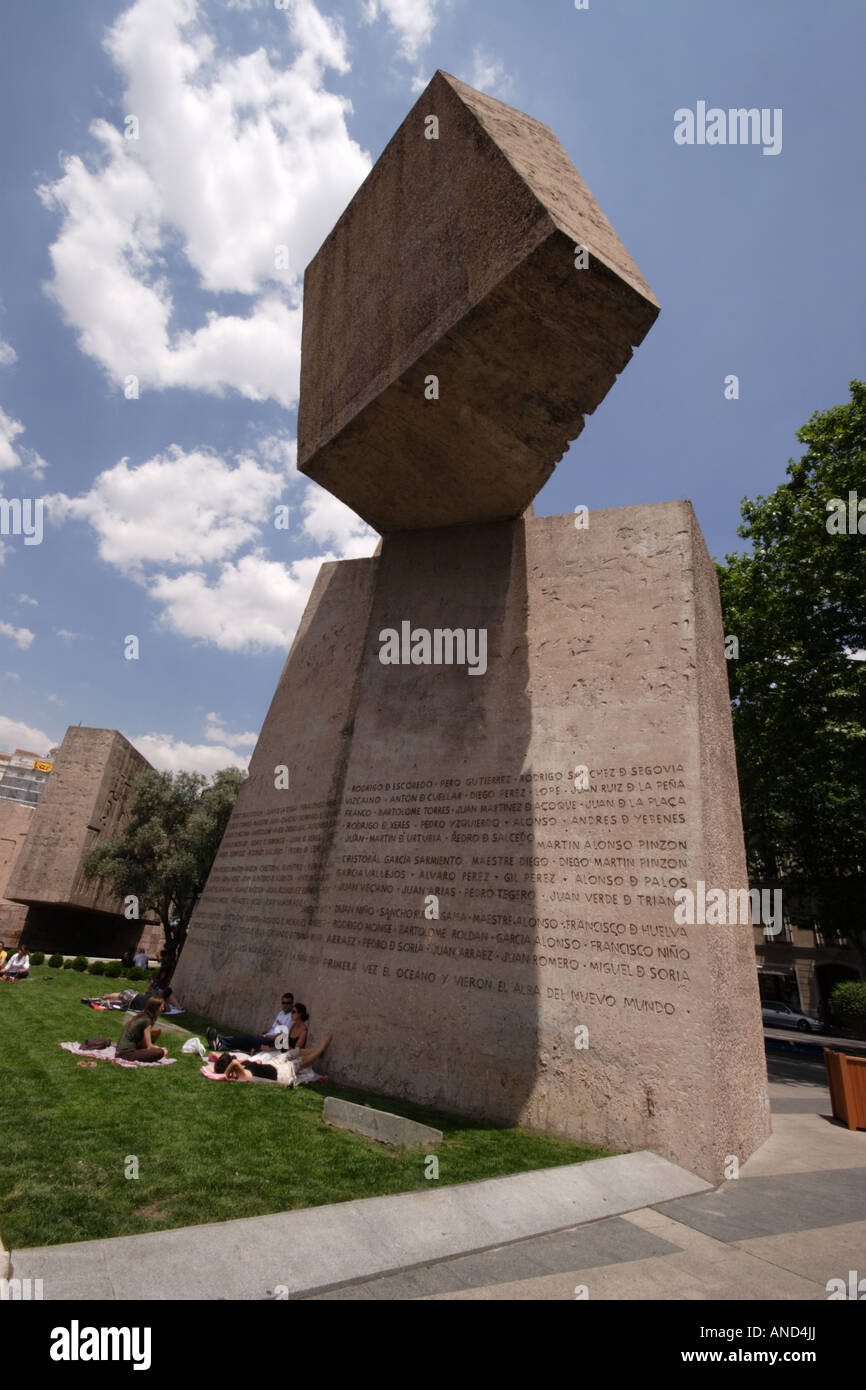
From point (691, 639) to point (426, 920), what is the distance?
4895 millimetres

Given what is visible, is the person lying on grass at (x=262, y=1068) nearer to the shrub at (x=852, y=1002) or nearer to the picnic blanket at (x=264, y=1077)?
the picnic blanket at (x=264, y=1077)

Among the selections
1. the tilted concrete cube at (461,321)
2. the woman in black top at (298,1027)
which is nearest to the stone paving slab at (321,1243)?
the woman in black top at (298,1027)

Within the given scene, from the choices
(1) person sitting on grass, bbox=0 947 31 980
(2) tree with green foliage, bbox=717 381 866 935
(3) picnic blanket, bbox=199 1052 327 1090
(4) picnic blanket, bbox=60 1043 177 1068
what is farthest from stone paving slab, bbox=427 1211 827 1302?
(1) person sitting on grass, bbox=0 947 31 980

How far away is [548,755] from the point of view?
28.6 ft

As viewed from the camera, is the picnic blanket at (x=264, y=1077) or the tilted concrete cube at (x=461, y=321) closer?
the tilted concrete cube at (x=461, y=321)

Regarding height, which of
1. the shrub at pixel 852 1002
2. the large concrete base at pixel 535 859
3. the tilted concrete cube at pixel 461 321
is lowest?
the shrub at pixel 852 1002

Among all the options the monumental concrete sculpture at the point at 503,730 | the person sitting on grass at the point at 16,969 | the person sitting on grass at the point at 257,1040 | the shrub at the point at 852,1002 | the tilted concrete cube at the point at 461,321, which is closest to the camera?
the monumental concrete sculpture at the point at 503,730

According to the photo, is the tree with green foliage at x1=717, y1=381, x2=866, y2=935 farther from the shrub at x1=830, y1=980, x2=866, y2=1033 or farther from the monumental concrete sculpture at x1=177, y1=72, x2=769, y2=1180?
the monumental concrete sculpture at x1=177, y1=72, x2=769, y2=1180

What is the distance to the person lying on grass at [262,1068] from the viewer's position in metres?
7.89

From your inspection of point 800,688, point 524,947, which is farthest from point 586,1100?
point 800,688

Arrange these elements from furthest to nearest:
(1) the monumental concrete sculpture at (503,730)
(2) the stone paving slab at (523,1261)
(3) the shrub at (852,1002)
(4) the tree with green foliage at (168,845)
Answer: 1. (4) the tree with green foliage at (168,845)
2. (3) the shrub at (852,1002)
3. (1) the monumental concrete sculpture at (503,730)
4. (2) the stone paving slab at (523,1261)

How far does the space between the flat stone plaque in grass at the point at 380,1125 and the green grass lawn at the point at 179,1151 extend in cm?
12

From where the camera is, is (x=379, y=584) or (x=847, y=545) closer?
(x=379, y=584)
